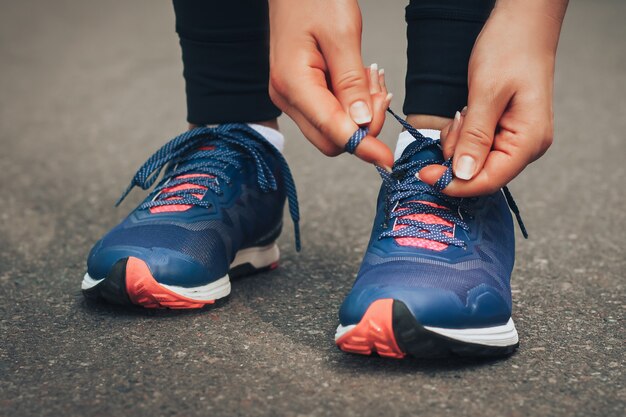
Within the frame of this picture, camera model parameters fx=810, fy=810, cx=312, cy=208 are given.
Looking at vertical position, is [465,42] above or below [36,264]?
above

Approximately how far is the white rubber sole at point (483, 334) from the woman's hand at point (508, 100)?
0.19 meters

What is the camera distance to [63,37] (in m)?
4.43

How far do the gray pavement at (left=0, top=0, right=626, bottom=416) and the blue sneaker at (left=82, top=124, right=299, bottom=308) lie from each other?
46 millimetres

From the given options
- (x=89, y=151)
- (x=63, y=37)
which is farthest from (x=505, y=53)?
(x=63, y=37)

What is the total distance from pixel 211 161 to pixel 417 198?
1.27 feet

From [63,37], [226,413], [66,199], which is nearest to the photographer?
[226,413]

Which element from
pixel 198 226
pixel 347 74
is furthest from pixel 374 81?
pixel 198 226

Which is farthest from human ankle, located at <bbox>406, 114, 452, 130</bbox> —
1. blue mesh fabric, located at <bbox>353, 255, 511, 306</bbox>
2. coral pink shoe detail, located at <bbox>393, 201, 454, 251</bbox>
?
blue mesh fabric, located at <bbox>353, 255, 511, 306</bbox>

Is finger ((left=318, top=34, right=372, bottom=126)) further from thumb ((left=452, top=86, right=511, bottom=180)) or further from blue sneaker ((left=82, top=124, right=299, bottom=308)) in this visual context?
blue sneaker ((left=82, top=124, right=299, bottom=308))

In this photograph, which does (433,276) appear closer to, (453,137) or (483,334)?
(483,334)

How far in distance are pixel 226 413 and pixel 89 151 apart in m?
1.73

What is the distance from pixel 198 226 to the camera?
1.29m

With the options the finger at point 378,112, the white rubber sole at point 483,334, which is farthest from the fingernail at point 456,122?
the white rubber sole at point 483,334

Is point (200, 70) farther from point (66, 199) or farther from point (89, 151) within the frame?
point (89, 151)
